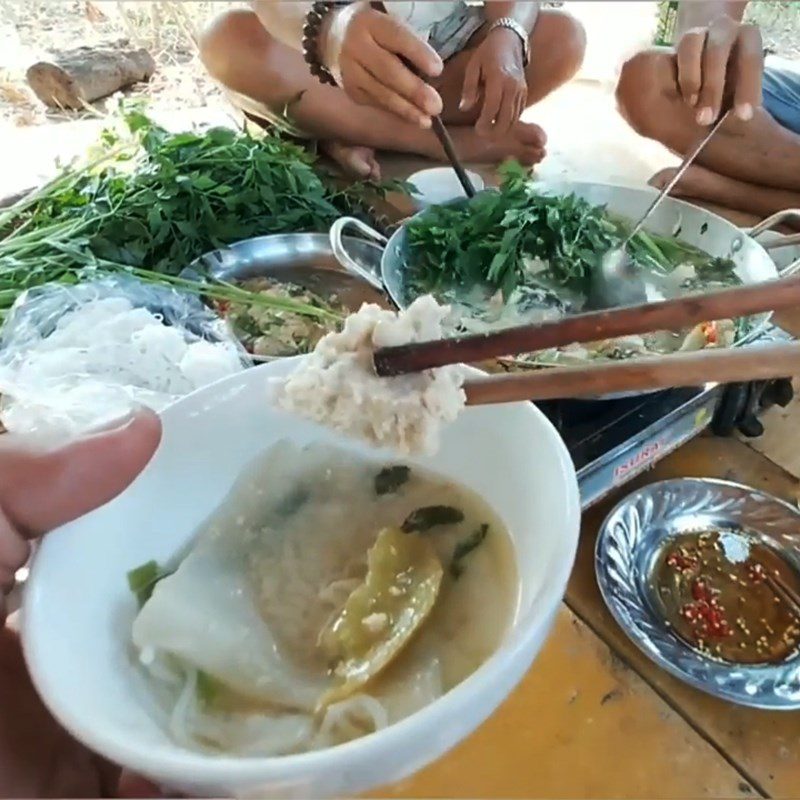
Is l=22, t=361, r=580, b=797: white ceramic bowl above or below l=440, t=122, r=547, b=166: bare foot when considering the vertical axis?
above

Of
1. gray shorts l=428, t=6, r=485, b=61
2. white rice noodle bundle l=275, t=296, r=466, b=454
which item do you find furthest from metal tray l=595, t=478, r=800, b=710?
gray shorts l=428, t=6, r=485, b=61

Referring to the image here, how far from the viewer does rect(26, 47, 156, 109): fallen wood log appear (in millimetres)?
1945

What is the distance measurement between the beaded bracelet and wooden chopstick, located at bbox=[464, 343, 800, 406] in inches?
41.8

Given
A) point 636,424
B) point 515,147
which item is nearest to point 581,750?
point 636,424

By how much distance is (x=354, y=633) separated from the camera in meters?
0.52

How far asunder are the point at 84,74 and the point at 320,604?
1796 mm

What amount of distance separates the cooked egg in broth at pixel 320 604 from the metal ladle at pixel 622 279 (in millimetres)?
596

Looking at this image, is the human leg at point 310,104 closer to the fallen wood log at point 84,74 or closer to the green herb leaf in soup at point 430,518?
the fallen wood log at point 84,74

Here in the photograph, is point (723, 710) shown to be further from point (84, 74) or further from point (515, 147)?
point (84, 74)

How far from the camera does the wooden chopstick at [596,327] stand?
465mm

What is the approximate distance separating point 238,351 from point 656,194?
2.05 feet

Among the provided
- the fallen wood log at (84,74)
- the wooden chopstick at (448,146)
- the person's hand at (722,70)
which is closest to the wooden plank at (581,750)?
the wooden chopstick at (448,146)

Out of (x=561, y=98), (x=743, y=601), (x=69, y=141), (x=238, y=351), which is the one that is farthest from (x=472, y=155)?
(x=743, y=601)

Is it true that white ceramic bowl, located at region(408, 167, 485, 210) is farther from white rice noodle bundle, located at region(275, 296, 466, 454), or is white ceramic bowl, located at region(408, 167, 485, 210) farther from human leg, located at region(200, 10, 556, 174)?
white rice noodle bundle, located at region(275, 296, 466, 454)
